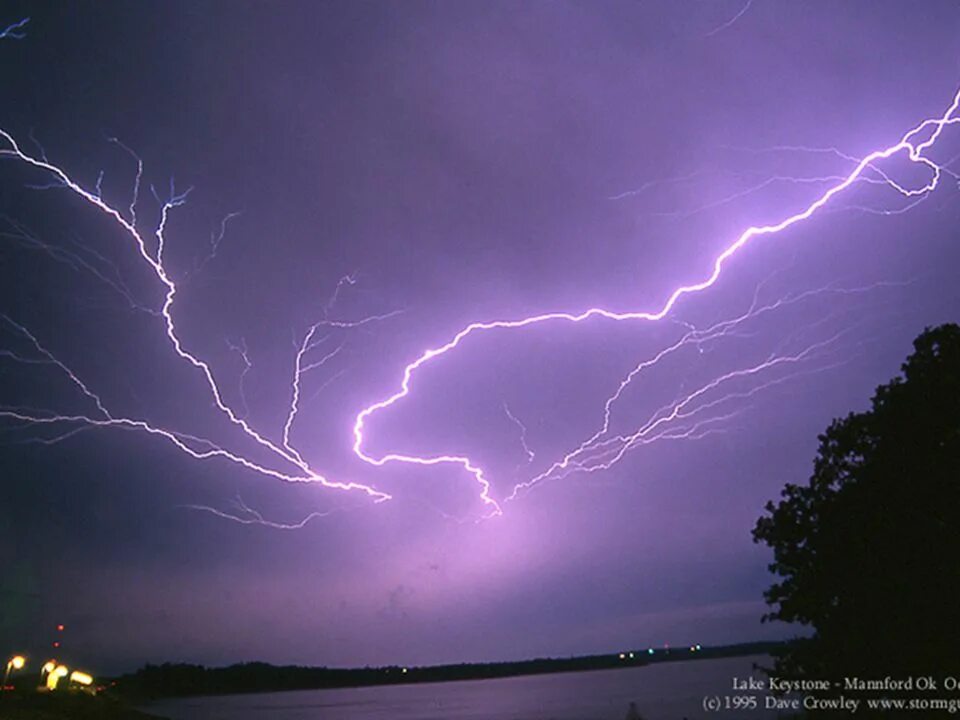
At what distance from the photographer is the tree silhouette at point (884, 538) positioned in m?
10.3

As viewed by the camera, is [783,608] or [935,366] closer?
[935,366]

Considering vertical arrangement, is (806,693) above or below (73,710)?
above

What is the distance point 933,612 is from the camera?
33.4 feet

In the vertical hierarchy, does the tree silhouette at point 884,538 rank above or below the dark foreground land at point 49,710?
above

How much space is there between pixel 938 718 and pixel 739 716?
101 ft

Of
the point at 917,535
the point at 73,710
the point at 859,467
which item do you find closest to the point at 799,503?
the point at 859,467

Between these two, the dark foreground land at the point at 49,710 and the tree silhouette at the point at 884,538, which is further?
the dark foreground land at the point at 49,710

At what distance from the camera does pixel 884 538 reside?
36.1ft

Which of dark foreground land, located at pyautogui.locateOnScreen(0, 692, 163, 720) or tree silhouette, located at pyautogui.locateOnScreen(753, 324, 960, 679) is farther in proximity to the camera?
dark foreground land, located at pyautogui.locateOnScreen(0, 692, 163, 720)

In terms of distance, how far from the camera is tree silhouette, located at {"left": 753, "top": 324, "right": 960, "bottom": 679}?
33.8 ft

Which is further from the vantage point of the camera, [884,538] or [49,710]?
[49,710]

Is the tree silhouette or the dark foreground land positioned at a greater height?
the tree silhouette

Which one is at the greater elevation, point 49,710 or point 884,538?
point 884,538

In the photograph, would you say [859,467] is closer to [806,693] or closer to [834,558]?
[834,558]
